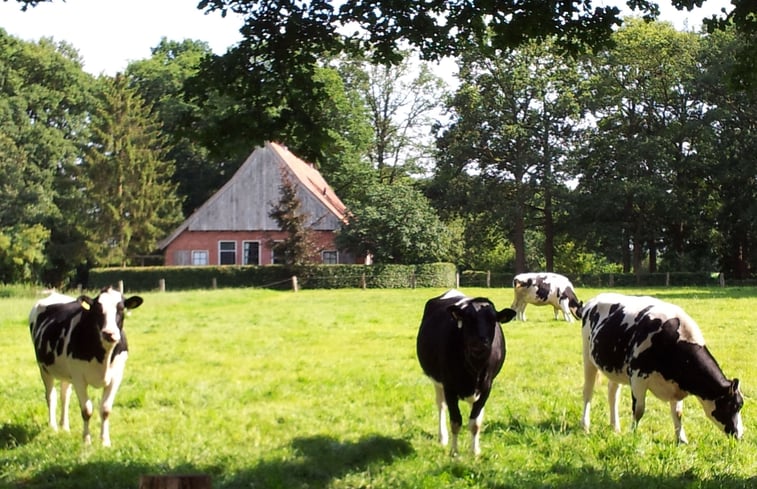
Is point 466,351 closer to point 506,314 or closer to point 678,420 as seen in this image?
point 506,314

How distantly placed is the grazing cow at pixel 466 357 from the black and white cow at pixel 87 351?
330 centimetres

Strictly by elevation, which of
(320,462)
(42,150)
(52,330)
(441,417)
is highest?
(42,150)

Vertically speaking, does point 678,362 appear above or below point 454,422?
above

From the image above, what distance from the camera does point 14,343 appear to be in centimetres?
1728

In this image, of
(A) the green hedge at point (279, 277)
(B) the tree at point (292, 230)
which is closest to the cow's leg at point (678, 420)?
(A) the green hedge at point (279, 277)

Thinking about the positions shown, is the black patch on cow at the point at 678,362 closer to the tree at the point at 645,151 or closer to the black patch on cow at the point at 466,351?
the black patch on cow at the point at 466,351

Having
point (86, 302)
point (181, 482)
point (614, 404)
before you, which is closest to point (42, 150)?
point (86, 302)

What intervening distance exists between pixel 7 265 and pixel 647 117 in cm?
4208

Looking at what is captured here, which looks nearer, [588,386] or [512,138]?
[588,386]

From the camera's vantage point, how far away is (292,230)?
44.2 metres

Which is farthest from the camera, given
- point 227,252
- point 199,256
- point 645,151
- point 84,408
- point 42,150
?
point 42,150

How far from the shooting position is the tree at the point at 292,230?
4350 cm

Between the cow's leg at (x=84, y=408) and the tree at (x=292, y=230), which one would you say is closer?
the cow's leg at (x=84, y=408)

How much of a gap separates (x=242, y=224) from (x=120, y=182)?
904 cm
